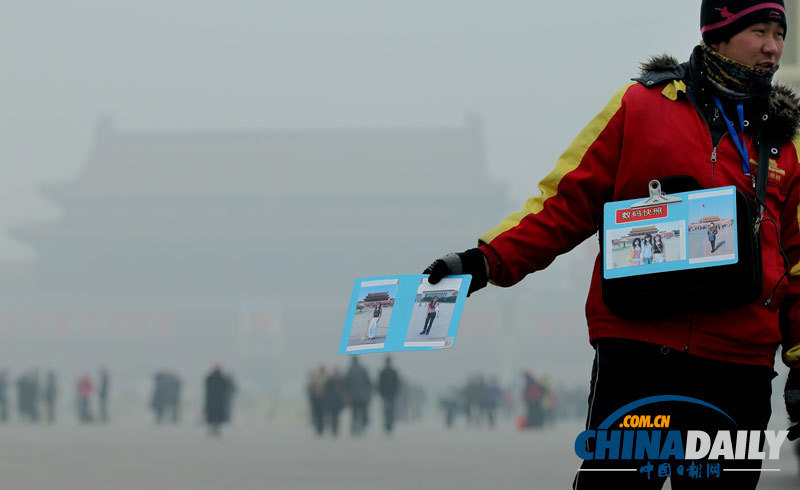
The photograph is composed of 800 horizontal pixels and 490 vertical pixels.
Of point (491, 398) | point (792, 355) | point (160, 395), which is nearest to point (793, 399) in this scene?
point (792, 355)

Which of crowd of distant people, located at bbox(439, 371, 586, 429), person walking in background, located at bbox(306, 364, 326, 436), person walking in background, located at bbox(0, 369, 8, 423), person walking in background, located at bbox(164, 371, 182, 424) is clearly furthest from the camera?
person walking in background, located at bbox(0, 369, 8, 423)

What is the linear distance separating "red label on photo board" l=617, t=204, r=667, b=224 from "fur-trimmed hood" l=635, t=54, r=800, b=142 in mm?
276

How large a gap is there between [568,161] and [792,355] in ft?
1.90

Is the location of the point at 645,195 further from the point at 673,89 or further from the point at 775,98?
the point at 775,98

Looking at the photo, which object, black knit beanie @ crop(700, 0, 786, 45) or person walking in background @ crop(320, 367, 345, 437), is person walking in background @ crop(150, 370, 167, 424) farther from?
A: black knit beanie @ crop(700, 0, 786, 45)

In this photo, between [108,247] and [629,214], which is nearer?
[629,214]

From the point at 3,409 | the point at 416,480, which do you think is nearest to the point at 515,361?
the point at 3,409

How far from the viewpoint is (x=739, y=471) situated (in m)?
2.60

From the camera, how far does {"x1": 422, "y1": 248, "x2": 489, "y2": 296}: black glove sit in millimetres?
2816

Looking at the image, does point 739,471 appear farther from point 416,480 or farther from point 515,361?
point 515,361

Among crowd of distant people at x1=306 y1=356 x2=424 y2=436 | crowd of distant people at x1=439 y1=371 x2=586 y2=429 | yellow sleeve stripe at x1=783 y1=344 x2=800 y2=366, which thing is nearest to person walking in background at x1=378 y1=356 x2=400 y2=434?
crowd of distant people at x1=306 y1=356 x2=424 y2=436

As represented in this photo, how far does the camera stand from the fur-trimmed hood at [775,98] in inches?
110

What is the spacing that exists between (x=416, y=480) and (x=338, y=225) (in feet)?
159

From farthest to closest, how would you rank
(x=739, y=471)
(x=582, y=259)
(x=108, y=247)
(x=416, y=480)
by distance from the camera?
(x=582, y=259) < (x=108, y=247) < (x=416, y=480) < (x=739, y=471)
